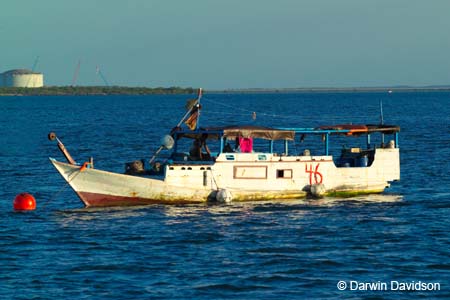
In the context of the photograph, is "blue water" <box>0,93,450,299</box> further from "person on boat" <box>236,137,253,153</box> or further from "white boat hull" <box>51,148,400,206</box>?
"person on boat" <box>236,137,253,153</box>

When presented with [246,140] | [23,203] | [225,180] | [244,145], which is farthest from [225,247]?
[23,203]

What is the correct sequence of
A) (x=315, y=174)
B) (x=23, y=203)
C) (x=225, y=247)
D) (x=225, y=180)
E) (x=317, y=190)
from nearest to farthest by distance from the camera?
1. (x=225, y=247)
2. (x=23, y=203)
3. (x=225, y=180)
4. (x=317, y=190)
5. (x=315, y=174)

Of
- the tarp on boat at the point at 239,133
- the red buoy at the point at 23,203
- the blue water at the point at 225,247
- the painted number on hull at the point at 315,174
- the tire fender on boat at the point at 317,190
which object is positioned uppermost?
the tarp on boat at the point at 239,133

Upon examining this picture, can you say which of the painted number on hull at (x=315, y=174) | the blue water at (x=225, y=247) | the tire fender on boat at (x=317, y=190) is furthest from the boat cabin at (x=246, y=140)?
the blue water at (x=225, y=247)

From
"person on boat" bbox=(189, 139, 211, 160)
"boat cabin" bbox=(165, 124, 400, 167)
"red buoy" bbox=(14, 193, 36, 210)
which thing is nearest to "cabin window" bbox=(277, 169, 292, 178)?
"boat cabin" bbox=(165, 124, 400, 167)

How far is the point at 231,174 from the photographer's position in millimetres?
35969

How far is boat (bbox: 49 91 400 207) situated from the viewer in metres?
34.8

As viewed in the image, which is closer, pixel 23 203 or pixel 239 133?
pixel 23 203

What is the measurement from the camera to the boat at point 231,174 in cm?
3484

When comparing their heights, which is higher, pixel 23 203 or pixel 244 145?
pixel 244 145

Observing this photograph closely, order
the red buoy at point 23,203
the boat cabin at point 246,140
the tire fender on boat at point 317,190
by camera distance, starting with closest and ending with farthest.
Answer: the red buoy at point 23,203 < the boat cabin at point 246,140 < the tire fender on boat at point 317,190

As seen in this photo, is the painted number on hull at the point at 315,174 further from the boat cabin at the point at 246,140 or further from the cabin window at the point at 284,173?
the cabin window at the point at 284,173

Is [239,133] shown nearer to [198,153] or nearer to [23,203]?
[198,153]

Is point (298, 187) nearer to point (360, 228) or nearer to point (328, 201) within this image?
point (328, 201)
